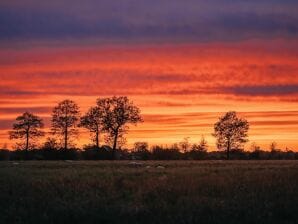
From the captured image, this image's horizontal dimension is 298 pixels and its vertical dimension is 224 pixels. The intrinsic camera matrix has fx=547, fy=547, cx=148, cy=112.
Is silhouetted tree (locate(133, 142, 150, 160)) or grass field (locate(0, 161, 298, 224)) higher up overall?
silhouetted tree (locate(133, 142, 150, 160))

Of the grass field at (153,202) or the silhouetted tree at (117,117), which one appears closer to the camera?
the grass field at (153,202)

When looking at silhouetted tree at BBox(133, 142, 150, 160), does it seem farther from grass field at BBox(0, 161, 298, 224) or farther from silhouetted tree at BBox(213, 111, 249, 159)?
grass field at BBox(0, 161, 298, 224)

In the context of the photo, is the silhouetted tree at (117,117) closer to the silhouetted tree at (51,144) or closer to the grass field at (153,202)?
the silhouetted tree at (51,144)

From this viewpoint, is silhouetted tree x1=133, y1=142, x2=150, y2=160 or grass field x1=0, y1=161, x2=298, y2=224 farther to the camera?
silhouetted tree x1=133, y1=142, x2=150, y2=160

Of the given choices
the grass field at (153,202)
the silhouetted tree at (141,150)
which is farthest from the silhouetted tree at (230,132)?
the grass field at (153,202)

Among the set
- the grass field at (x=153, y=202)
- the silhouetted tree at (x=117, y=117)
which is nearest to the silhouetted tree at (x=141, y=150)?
the silhouetted tree at (x=117, y=117)

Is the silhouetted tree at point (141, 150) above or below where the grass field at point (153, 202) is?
above

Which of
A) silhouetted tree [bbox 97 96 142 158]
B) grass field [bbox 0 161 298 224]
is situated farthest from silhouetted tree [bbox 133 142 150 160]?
grass field [bbox 0 161 298 224]

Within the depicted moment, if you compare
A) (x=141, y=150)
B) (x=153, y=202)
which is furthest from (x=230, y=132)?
(x=153, y=202)

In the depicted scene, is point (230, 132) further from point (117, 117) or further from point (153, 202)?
point (153, 202)

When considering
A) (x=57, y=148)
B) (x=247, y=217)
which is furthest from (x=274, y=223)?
(x=57, y=148)

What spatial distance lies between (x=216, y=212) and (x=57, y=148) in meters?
68.2

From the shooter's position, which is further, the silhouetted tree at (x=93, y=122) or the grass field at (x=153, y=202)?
the silhouetted tree at (x=93, y=122)

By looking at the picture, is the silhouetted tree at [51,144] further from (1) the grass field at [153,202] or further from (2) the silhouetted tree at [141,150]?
(1) the grass field at [153,202]
